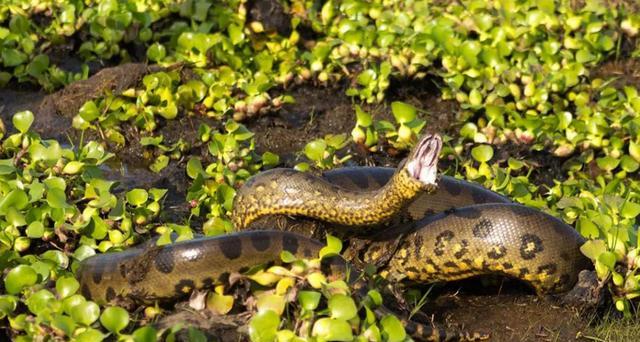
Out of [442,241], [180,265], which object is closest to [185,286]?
[180,265]

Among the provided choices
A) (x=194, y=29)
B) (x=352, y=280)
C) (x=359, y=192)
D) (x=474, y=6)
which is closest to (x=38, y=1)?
(x=194, y=29)

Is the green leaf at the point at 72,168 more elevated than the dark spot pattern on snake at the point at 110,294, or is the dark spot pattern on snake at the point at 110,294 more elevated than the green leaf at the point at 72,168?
the dark spot pattern on snake at the point at 110,294

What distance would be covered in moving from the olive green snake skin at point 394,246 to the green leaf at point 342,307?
353 mm

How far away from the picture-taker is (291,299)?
498 cm

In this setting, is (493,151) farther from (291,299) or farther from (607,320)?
(291,299)

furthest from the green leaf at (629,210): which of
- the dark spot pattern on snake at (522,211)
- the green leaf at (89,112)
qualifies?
the green leaf at (89,112)

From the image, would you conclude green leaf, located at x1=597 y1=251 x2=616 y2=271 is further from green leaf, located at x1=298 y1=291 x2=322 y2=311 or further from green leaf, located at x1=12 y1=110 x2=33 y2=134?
green leaf, located at x1=12 y1=110 x2=33 y2=134

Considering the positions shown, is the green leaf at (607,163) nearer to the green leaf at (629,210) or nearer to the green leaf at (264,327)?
the green leaf at (629,210)

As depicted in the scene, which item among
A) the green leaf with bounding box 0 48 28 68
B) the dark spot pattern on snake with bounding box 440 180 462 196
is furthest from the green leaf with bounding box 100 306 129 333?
the green leaf with bounding box 0 48 28 68

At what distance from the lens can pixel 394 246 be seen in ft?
19.7

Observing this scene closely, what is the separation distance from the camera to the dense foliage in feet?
17.0

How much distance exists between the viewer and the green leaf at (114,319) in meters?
4.85

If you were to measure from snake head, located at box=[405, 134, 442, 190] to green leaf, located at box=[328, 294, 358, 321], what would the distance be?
820 millimetres

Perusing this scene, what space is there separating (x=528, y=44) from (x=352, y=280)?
4.26 m
